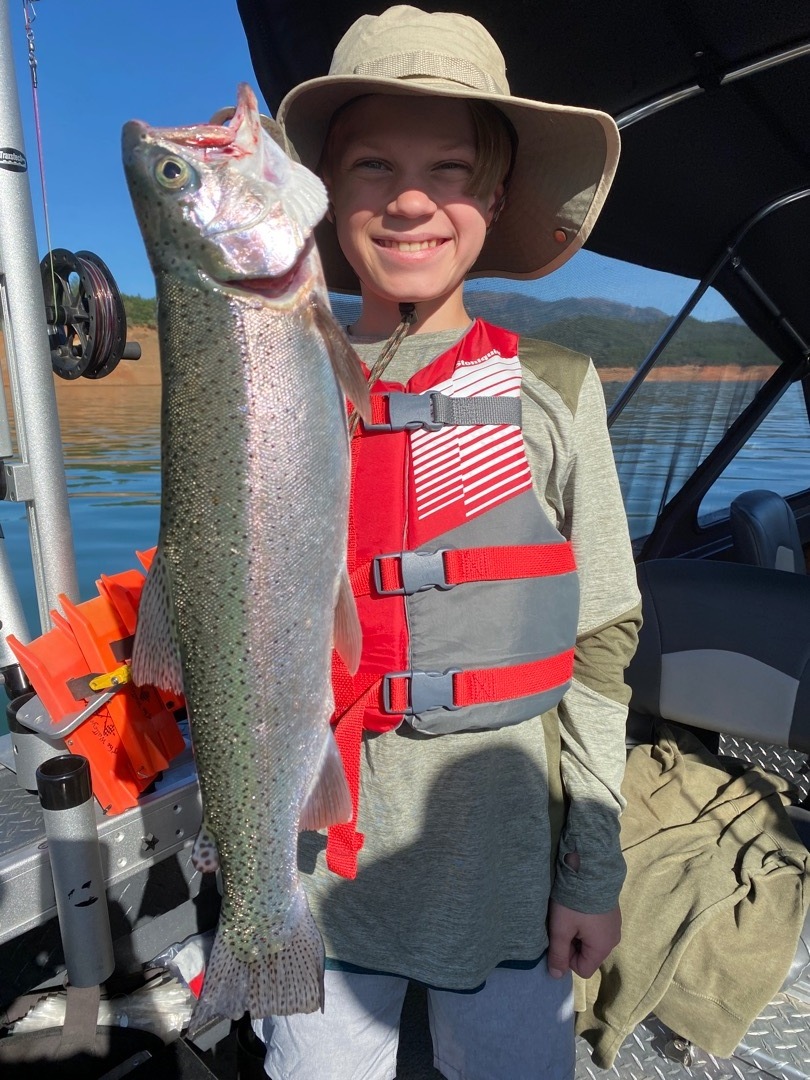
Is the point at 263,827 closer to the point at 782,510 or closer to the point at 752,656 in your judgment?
the point at 752,656

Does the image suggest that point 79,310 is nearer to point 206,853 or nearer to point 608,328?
point 206,853

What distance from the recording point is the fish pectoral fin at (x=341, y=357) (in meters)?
1.32

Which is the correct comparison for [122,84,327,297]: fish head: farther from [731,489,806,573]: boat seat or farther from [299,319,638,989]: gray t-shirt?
[731,489,806,573]: boat seat

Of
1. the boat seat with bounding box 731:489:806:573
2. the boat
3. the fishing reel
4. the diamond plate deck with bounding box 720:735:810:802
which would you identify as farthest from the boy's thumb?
the boat seat with bounding box 731:489:806:573

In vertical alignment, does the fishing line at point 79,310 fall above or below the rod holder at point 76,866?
above

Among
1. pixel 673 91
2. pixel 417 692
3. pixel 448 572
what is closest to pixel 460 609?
pixel 448 572

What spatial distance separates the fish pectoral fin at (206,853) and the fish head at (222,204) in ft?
3.42

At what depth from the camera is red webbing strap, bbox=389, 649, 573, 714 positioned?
5.28 feet

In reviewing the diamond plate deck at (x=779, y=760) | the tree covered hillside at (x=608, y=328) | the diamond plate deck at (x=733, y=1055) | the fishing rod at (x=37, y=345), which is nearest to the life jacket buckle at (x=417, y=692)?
the fishing rod at (x=37, y=345)

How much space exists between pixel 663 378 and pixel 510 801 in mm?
4110

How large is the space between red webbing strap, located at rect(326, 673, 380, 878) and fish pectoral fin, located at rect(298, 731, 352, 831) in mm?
120

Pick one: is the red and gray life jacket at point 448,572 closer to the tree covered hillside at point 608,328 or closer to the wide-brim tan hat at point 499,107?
the wide-brim tan hat at point 499,107

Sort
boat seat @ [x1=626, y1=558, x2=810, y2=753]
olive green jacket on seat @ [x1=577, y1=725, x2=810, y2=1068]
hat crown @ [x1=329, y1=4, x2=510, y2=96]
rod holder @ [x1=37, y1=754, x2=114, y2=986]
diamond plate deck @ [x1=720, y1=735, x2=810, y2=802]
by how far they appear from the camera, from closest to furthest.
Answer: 1. hat crown @ [x1=329, y1=4, x2=510, y2=96]
2. rod holder @ [x1=37, y1=754, x2=114, y2=986]
3. olive green jacket on seat @ [x1=577, y1=725, x2=810, y2=1068]
4. boat seat @ [x1=626, y1=558, x2=810, y2=753]
5. diamond plate deck @ [x1=720, y1=735, x2=810, y2=802]

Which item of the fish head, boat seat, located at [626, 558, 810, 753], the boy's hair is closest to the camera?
the fish head
